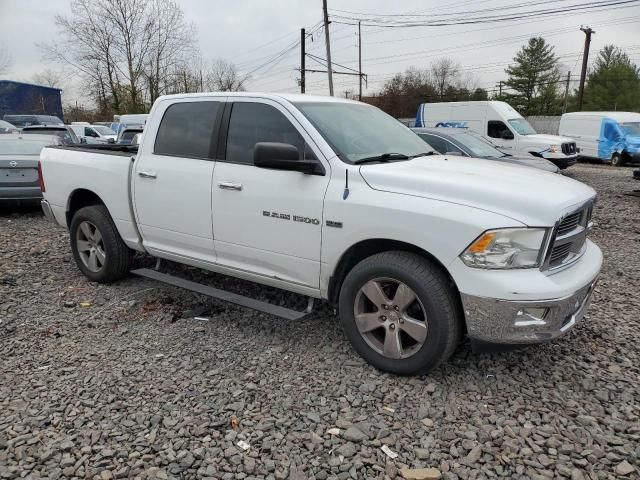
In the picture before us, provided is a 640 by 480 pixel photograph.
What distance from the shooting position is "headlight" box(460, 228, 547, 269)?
9.50 feet

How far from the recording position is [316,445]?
279 centimetres

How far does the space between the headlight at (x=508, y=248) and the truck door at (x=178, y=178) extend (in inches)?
86.2

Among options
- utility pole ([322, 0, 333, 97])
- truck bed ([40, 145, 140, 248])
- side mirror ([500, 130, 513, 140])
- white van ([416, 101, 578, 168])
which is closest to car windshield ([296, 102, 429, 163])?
truck bed ([40, 145, 140, 248])

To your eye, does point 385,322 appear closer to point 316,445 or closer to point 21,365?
point 316,445

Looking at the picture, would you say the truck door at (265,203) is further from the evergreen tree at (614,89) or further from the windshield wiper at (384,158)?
the evergreen tree at (614,89)

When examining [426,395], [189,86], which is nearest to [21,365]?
[426,395]

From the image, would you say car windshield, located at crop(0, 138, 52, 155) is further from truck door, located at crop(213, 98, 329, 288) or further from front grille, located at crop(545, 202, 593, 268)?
front grille, located at crop(545, 202, 593, 268)

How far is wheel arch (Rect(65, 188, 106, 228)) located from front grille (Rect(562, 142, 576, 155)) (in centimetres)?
1518

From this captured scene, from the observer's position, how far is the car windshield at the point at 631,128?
21.6m

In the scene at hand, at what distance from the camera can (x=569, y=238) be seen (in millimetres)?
3207

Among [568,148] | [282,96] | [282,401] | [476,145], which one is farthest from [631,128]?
[282,401]

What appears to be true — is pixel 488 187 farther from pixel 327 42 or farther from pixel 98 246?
pixel 327 42

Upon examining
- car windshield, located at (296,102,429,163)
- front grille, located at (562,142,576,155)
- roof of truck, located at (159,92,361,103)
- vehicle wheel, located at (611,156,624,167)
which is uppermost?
roof of truck, located at (159,92,361,103)

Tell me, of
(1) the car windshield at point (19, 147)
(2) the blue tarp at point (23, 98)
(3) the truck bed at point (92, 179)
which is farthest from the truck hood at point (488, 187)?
(2) the blue tarp at point (23, 98)
